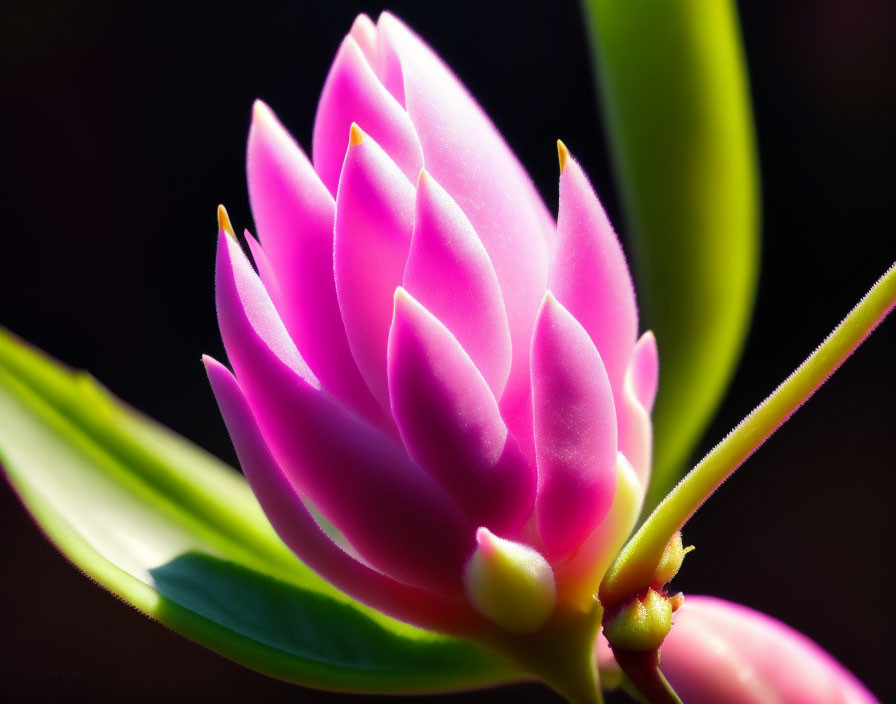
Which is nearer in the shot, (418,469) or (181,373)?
(418,469)

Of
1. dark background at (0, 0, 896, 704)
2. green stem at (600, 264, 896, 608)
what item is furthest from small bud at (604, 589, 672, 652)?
dark background at (0, 0, 896, 704)

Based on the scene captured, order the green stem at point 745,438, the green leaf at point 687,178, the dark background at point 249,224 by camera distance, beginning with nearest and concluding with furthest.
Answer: the green stem at point 745,438 < the green leaf at point 687,178 < the dark background at point 249,224

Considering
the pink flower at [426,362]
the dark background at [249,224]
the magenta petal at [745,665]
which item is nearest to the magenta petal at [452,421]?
the pink flower at [426,362]

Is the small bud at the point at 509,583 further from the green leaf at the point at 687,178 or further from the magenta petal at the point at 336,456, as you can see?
the green leaf at the point at 687,178

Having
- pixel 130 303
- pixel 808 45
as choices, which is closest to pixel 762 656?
pixel 808 45

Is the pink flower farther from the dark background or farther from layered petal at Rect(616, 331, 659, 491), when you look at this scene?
the dark background

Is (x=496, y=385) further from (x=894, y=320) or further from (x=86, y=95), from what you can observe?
(x=86, y=95)
